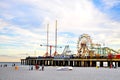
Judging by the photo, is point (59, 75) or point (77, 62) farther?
point (77, 62)

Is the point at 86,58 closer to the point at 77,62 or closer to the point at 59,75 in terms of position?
the point at 77,62

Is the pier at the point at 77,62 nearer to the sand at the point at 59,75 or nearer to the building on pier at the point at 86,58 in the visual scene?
the building on pier at the point at 86,58

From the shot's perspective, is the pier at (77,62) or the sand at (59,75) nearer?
the sand at (59,75)

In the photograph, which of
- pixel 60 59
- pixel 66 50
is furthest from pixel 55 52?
pixel 60 59

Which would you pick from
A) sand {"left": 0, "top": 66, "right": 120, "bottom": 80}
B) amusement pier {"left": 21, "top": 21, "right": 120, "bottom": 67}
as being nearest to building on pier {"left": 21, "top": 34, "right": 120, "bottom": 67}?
amusement pier {"left": 21, "top": 21, "right": 120, "bottom": 67}

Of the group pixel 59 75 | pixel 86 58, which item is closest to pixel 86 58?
pixel 86 58

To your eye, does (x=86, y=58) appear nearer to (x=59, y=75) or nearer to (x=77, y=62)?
(x=77, y=62)

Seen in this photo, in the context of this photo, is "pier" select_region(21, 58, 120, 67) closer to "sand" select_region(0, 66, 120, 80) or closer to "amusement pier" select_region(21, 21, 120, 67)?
"amusement pier" select_region(21, 21, 120, 67)

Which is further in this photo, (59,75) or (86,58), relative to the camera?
(86,58)

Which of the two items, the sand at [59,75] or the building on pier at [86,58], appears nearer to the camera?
the sand at [59,75]

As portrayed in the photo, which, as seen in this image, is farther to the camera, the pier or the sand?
the pier

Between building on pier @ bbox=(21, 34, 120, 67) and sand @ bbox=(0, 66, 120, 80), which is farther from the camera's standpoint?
building on pier @ bbox=(21, 34, 120, 67)

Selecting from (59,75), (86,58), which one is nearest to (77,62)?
(86,58)

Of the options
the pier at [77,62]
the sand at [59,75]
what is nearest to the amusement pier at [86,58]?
the pier at [77,62]
